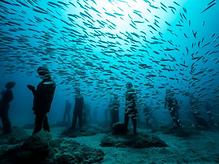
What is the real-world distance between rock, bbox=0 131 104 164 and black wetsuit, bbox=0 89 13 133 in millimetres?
5341

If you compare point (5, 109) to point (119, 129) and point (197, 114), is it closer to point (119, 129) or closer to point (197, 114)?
point (119, 129)

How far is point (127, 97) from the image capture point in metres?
9.65

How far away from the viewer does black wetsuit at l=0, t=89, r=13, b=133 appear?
394 inches

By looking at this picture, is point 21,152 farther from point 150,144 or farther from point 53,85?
point 150,144

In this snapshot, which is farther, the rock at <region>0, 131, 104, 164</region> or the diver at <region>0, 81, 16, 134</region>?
the diver at <region>0, 81, 16, 134</region>

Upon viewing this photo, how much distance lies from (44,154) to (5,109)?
666 cm

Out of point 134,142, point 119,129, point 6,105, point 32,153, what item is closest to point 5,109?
point 6,105

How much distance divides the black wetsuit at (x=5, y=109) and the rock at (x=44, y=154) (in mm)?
5341

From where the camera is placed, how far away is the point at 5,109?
407 inches

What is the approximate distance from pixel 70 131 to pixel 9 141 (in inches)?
157

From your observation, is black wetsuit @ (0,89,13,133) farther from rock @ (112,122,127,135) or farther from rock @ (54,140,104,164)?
rock @ (112,122,127,135)

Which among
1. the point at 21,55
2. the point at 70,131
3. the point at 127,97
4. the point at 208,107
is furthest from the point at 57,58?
the point at 208,107

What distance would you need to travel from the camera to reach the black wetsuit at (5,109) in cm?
1000

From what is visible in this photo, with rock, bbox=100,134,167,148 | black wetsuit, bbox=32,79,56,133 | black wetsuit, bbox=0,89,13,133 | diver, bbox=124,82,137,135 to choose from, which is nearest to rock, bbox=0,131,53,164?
black wetsuit, bbox=32,79,56,133
